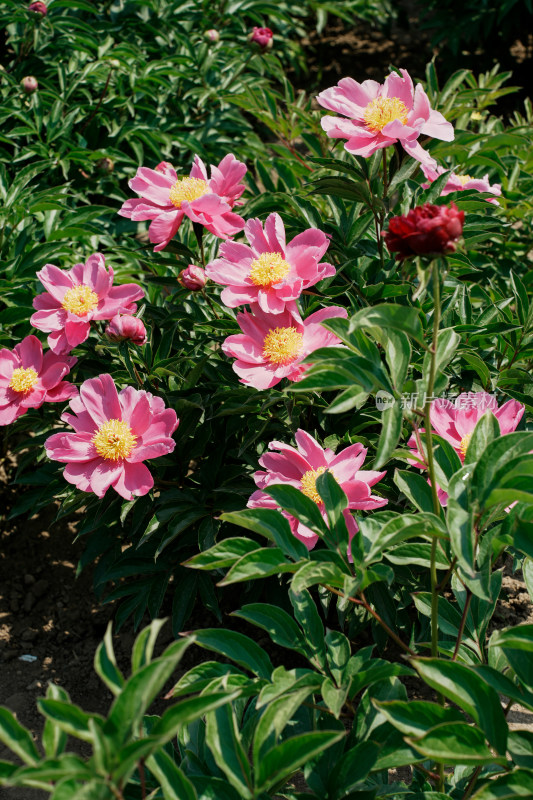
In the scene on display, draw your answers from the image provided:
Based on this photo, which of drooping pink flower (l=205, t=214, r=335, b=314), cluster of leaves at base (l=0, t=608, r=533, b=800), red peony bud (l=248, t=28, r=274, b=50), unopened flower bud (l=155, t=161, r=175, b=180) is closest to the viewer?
cluster of leaves at base (l=0, t=608, r=533, b=800)

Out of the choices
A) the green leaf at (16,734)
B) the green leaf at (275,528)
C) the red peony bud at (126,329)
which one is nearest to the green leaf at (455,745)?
the green leaf at (275,528)

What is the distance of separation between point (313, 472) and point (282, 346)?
243 millimetres

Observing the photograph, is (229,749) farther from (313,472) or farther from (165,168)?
(165,168)

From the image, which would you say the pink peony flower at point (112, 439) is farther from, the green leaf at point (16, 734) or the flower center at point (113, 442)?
the green leaf at point (16, 734)

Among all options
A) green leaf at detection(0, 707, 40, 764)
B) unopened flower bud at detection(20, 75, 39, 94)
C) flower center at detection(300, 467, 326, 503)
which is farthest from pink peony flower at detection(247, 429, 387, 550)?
unopened flower bud at detection(20, 75, 39, 94)

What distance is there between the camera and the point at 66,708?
80cm

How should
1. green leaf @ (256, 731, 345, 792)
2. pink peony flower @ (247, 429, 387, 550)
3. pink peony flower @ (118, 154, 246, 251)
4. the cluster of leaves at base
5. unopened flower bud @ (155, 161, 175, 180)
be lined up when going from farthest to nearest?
unopened flower bud @ (155, 161, 175, 180) < pink peony flower @ (118, 154, 246, 251) < pink peony flower @ (247, 429, 387, 550) < green leaf @ (256, 731, 345, 792) < the cluster of leaves at base

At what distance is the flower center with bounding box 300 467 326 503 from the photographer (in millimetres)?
1365

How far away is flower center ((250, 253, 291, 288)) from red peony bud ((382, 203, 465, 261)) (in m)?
0.50

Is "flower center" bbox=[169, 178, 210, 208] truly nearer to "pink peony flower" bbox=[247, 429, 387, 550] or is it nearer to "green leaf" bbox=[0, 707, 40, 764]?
"pink peony flower" bbox=[247, 429, 387, 550]

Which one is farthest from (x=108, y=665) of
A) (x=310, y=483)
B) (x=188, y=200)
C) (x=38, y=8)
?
(x=38, y=8)

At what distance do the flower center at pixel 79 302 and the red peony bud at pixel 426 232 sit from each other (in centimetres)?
81

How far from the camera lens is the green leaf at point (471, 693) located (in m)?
0.92

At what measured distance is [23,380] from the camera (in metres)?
1.61
